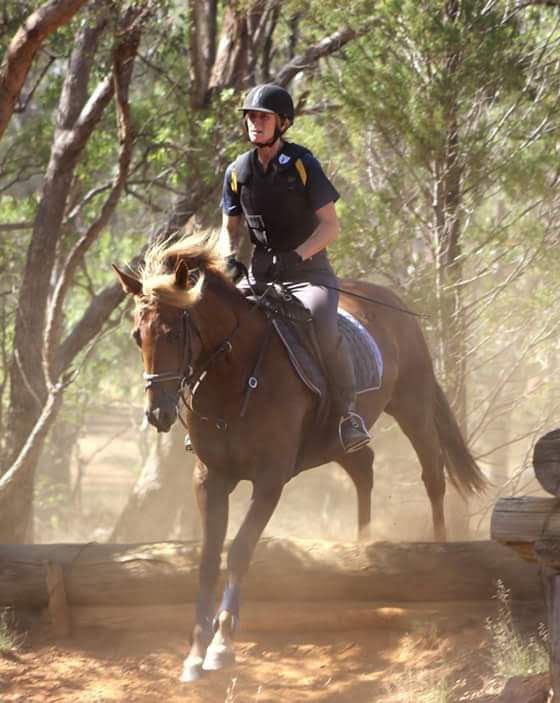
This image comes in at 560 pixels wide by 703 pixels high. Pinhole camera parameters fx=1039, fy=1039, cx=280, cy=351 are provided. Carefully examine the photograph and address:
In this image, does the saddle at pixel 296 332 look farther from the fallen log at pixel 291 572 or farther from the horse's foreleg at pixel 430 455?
the horse's foreleg at pixel 430 455

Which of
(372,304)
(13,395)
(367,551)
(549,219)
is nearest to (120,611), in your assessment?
(367,551)

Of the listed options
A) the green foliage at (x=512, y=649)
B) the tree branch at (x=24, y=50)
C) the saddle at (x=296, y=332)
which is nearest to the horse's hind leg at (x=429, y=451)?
the saddle at (x=296, y=332)

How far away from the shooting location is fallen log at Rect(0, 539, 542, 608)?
686 cm

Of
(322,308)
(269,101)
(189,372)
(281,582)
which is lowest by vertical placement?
(281,582)

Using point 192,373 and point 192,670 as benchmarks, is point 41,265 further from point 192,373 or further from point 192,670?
point 192,670

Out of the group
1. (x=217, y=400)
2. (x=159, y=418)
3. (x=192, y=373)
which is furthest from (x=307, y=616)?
(x=159, y=418)

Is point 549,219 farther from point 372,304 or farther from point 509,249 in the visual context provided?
point 372,304

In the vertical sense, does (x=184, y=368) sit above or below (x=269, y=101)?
below

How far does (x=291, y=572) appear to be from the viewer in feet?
23.2

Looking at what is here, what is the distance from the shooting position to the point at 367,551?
708 centimetres

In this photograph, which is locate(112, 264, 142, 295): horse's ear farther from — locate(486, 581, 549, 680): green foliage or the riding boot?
locate(486, 581, 549, 680): green foliage

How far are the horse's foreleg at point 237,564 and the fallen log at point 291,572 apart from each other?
88 centimetres

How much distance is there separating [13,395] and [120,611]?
14.2 ft

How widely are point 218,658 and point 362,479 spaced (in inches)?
116
